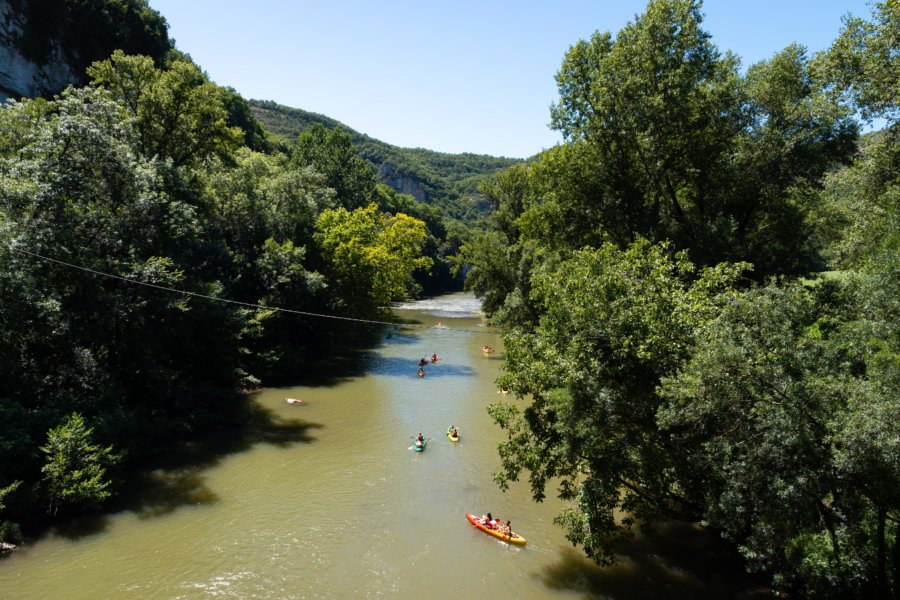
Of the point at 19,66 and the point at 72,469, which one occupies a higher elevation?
the point at 19,66

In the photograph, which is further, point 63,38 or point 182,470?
point 63,38

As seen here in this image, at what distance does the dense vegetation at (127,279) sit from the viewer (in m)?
16.3

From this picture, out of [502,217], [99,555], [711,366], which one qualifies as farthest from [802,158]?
[502,217]

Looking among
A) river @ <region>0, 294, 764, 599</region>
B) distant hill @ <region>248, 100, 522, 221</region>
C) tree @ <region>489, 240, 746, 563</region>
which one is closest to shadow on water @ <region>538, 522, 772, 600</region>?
river @ <region>0, 294, 764, 599</region>

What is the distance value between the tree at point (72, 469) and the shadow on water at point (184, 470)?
66 cm

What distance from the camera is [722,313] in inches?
417

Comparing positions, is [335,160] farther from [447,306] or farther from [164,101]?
[164,101]

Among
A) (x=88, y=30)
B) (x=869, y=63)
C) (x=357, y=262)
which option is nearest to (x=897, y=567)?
(x=869, y=63)

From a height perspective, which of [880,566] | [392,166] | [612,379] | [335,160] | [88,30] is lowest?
[880,566]

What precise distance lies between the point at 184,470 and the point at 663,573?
16.7 metres

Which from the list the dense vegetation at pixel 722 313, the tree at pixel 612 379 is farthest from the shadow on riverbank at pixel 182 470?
the tree at pixel 612 379

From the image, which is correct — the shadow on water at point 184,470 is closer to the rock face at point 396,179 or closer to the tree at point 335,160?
the tree at point 335,160

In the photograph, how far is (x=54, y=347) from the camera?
1834 centimetres

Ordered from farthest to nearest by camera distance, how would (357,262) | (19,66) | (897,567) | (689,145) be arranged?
(19,66) < (357,262) < (689,145) < (897,567)
